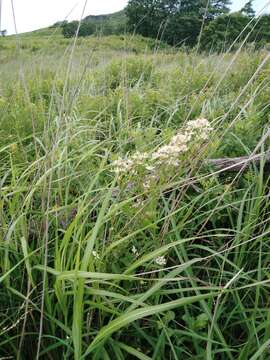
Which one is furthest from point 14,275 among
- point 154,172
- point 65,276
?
point 154,172

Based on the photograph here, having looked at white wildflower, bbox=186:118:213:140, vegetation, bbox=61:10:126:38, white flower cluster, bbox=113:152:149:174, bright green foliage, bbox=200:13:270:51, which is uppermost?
vegetation, bbox=61:10:126:38

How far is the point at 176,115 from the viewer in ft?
8.08

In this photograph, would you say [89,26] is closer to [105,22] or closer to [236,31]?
[105,22]

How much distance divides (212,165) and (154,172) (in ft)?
1.76

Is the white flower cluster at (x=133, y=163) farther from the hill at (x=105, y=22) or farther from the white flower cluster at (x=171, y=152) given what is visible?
the hill at (x=105, y=22)

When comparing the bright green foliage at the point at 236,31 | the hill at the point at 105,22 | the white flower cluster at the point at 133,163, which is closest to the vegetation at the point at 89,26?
the hill at the point at 105,22

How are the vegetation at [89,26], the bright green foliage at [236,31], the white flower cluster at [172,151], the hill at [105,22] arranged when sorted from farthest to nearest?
the bright green foliage at [236,31], the hill at [105,22], the vegetation at [89,26], the white flower cluster at [172,151]

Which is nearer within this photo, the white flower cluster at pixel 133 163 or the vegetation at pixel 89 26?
the white flower cluster at pixel 133 163

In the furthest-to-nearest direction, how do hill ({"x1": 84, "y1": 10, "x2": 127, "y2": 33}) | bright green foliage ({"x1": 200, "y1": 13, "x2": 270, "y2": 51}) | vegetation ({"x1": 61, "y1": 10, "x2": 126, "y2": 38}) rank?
1. bright green foliage ({"x1": 200, "y1": 13, "x2": 270, "y2": 51})
2. hill ({"x1": 84, "y1": 10, "x2": 127, "y2": 33})
3. vegetation ({"x1": 61, "y1": 10, "x2": 126, "y2": 38})

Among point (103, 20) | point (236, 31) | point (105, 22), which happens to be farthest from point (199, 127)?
point (236, 31)

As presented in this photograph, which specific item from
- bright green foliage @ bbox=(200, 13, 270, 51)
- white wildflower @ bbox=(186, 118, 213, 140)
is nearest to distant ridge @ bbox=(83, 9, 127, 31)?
bright green foliage @ bbox=(200, 13, 270, 51)

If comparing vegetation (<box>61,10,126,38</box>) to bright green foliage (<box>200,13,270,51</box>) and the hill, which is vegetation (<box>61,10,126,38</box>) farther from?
bright green foliage (<box>200,13,270,51</box>)

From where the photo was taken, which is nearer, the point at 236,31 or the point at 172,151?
the point at 172,151

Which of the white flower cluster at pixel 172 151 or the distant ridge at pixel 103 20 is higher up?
the distant ridge at pixel 103 20
